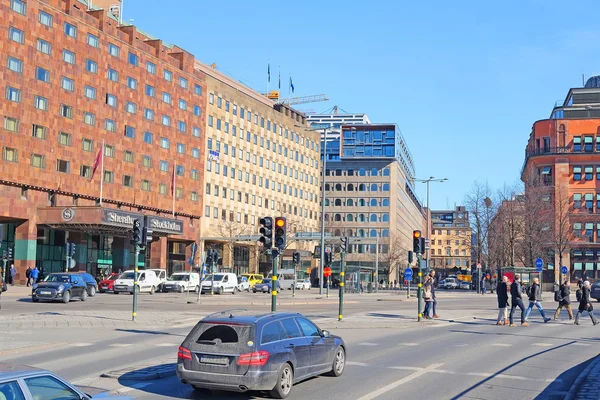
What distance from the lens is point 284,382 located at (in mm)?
11609

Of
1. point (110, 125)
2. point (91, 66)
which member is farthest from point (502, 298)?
point (110, 125)

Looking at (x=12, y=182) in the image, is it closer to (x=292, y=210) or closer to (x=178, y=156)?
(x=178, y=156)

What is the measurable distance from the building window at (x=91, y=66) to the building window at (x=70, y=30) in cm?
263

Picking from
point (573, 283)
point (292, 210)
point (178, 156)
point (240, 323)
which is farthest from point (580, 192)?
point (240, 323)

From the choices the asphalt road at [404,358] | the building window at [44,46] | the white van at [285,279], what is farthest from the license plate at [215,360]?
the white van at [285,279]

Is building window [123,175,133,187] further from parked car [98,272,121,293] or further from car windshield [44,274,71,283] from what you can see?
car windshield [44,274,71,283]

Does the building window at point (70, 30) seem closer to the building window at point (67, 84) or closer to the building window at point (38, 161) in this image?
the building window at point (67, 84)

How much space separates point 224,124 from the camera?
89438 mm

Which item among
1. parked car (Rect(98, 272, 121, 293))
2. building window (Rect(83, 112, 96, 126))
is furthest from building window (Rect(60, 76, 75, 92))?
parked car (Rect(98, 272, 121, 293))

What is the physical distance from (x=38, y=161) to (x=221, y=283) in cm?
1813

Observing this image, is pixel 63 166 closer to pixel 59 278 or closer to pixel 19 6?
pixel 19 6

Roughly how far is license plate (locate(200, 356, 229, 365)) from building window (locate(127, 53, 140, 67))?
202ft

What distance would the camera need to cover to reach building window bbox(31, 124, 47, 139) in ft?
191

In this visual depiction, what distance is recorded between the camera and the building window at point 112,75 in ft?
219
